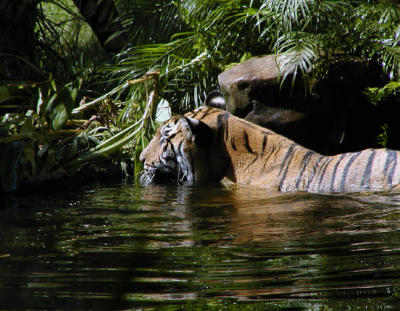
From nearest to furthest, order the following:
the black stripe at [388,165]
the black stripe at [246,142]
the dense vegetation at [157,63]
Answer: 1. the black stripe at [388,165]
2. the black stripe at [246,142]
3. the dense vegetation at [157,63]

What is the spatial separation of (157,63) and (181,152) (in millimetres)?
2447

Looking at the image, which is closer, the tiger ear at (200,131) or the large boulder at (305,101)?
the tiger ear at (200,131)

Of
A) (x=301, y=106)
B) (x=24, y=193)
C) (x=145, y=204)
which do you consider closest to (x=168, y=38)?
(x=301, y=106)

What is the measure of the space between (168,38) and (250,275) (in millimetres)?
6598

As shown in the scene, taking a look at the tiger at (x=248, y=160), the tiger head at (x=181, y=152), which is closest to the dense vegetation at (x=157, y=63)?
the tiger head at (x=181, y=152)

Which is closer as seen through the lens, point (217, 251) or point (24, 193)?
point (217, 251)

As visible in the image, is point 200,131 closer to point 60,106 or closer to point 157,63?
point 60,106

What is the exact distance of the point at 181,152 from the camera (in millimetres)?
5266

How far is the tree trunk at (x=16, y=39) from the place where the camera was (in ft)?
22.0

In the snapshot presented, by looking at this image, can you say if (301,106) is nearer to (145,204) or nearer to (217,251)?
(145,204)

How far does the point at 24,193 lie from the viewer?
5.21 m

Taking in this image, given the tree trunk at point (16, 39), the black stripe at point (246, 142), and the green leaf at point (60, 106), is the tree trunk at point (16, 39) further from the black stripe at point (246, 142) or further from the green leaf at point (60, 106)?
the black stripe at point (246, 142)

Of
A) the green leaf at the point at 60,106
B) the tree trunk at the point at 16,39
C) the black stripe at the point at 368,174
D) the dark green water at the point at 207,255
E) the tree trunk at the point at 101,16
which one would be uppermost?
the tree trunk at the point at 101,16

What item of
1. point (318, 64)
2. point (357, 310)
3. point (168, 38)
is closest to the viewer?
point (357, 310)
